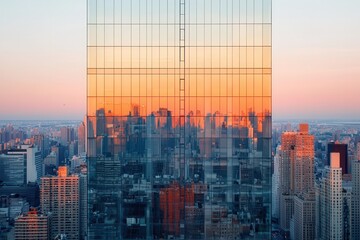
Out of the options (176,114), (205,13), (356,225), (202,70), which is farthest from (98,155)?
(356,225)

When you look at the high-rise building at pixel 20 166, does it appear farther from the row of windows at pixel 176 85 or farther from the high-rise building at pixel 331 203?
the row of windows at pixel 176 85

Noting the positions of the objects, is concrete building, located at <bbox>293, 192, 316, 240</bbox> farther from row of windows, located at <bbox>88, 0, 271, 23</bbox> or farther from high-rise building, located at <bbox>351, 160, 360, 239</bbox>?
row of windows, located at <bbox>88, 0, 271, 23</bbox>

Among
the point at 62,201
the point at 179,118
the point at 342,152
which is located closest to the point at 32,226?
the point at 62,201

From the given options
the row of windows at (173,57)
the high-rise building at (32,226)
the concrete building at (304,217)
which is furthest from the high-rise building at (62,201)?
the row of windows at (173,57)

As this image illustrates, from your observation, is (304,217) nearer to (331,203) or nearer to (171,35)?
(331,203)

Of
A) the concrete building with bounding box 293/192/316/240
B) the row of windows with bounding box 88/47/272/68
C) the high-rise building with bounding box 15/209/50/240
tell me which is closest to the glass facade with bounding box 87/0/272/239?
the row of windows with bounding box 88/47/272/68

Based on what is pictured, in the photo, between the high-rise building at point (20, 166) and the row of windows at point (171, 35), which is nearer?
the row of windows at point (171, 35)
